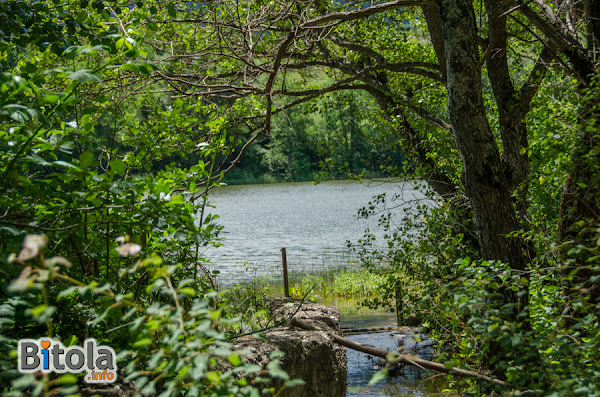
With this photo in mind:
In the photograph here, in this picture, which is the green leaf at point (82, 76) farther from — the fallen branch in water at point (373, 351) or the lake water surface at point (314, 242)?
the fallen branch in water at point (373, 351)

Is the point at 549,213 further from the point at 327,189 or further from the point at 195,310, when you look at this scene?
the point at 327,189

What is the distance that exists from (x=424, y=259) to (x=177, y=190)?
424 cm

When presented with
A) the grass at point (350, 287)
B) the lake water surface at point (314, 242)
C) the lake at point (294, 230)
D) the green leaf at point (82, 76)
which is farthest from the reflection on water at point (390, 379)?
the green leaf at point (82, 76)

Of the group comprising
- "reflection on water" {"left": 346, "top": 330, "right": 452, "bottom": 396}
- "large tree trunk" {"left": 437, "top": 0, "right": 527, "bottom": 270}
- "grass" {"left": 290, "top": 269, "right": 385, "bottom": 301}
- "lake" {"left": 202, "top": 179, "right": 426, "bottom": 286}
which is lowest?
"reflection on water" {"left": 346, "top": 330, "right": 452, "bottom": 396}

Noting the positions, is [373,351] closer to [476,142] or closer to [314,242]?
[476,142]

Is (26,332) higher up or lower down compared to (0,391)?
higher up

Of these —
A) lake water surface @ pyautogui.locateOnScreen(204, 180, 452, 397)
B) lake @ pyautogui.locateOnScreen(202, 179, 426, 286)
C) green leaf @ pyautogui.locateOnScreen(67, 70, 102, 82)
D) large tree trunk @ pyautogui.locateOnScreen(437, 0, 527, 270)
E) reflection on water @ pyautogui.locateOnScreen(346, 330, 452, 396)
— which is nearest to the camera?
green leaf @ pyautogui.locateOnScreen(67, 70, 102, 82)

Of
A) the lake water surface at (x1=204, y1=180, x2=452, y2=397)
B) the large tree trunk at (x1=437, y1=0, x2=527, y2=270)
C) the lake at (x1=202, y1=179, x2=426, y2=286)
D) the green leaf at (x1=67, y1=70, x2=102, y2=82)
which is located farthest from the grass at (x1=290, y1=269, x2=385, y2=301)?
the green leaf at (x1=67, y1=70, x2=102, y2=82)

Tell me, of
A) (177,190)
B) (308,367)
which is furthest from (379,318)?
(177,190)

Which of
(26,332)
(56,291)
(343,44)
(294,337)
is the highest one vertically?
(343,44)

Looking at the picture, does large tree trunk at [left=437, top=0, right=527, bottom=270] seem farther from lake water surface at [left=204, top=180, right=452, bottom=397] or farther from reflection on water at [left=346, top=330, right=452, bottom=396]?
reflection on water at [left=346, top=330, right=452, bottom=396]

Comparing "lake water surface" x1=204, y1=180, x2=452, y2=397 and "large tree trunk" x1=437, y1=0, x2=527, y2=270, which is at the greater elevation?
"large tree trunk" x1=437, y1=0, x2=527, y2=270

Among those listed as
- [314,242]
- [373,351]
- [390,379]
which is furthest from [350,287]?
[373,351]

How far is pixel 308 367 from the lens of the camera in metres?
3.75
